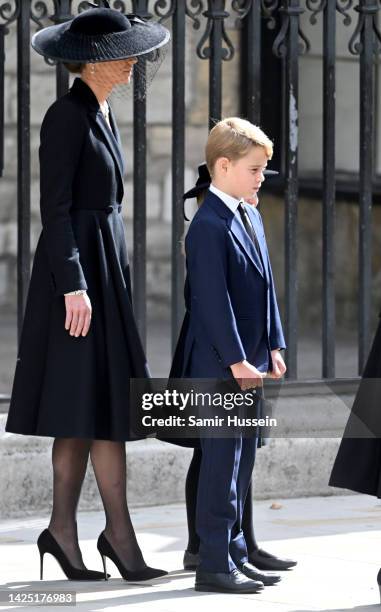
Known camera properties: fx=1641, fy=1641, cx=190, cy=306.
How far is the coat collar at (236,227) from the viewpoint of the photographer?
513 cm

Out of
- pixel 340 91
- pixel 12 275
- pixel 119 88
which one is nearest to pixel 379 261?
pixel 340 91

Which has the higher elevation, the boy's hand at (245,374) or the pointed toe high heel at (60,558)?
the boy's hand at (245,374)

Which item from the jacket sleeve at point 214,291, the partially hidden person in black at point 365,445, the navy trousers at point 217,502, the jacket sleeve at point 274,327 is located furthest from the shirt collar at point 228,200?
the navy trousers at point 217,502

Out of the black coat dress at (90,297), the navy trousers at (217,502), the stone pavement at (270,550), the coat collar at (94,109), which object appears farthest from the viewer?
the coat collar at (94,109)

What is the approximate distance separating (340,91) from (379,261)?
3.82ft

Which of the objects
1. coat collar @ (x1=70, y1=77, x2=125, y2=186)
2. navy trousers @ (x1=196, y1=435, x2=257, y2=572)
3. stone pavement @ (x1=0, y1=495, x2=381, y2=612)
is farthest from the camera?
coat collar @ (x1=70, y1=77, x2=125, y2=186)

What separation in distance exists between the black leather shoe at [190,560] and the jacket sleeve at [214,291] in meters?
0.81

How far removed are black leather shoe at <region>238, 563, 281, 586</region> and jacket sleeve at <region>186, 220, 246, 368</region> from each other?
674mm

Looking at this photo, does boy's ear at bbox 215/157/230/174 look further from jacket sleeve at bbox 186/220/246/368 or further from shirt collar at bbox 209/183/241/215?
jacket sleeve at bbox 186/220/246/368

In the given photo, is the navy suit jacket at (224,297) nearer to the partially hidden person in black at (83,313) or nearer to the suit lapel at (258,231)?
the suit lapel at (258,231)

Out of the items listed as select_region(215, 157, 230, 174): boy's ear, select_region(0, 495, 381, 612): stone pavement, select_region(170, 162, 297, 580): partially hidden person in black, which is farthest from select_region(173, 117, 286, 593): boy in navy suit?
select_region(170, 162, 297, 580): partially hidden person in black

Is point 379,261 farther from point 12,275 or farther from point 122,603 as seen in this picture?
point 122,603

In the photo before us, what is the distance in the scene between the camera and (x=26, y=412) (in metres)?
5.33

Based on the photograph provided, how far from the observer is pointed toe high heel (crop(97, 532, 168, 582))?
5305 mm
